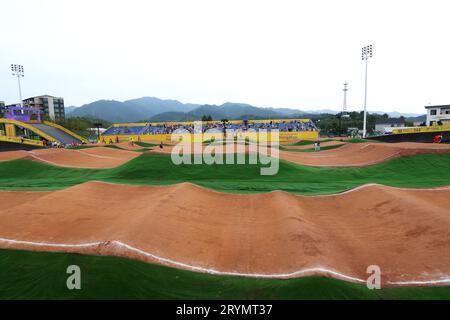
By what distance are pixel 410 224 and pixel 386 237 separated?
3.29 feet

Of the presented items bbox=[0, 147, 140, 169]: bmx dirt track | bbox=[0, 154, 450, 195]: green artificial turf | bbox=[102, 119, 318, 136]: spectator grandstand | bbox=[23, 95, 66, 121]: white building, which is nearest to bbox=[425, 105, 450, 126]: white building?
bbox=[102, 119, 318, 136]: spectator grandstand

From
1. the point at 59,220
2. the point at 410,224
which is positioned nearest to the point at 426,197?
the point at 410,224

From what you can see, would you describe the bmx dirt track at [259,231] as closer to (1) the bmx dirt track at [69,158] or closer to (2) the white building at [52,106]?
(1) the bmx dirt track at [69,158]

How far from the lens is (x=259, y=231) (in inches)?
345

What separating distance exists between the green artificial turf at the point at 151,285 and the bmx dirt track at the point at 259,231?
0.44 meters

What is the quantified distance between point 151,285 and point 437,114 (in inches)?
2412

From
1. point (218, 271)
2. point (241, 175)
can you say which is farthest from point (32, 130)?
point (218, 271)

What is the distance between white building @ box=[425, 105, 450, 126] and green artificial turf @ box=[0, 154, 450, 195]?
39.1m

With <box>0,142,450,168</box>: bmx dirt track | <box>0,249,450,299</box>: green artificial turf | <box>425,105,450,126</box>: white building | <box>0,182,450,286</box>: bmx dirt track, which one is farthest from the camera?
<box>425,105,450,126</box>: white building

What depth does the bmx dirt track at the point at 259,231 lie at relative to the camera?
6496mm

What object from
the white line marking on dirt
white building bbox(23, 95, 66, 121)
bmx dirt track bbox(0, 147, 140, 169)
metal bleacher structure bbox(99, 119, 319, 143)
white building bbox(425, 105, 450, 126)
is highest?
white building bbox(23, 95, 66, 121)

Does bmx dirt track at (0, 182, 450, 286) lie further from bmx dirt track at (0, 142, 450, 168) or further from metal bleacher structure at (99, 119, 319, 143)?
metal bleacher structure at (99, 119, 319, 143)

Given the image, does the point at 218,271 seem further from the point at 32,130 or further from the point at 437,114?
the point at 437,114

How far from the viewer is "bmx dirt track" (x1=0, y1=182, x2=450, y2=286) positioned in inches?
256
